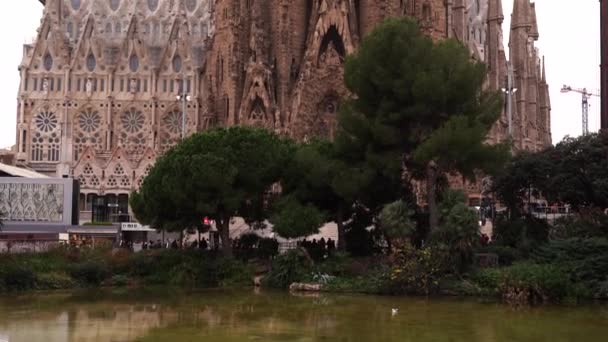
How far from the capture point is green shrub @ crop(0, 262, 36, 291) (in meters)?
30.8

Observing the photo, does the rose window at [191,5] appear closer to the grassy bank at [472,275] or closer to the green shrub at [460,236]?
the grassy bank at [472,275]

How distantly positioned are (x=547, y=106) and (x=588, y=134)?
206 feet

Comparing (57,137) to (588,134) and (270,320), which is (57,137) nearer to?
(588,134)

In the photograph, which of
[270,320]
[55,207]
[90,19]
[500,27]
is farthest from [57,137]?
[270,320]

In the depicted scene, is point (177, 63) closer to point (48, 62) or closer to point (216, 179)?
point (48, 62)

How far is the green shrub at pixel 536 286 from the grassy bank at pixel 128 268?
11.3 m

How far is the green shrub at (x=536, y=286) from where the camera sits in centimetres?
2794

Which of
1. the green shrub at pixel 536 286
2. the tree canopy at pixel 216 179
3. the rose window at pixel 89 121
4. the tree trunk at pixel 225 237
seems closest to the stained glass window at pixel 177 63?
the rose window at pixel 89 121

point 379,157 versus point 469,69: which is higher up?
point 469,69

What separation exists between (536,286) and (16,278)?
18.9m

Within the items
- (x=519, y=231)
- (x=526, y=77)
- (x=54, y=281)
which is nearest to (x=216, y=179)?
(x=54, y=281)

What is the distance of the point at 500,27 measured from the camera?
91000mm

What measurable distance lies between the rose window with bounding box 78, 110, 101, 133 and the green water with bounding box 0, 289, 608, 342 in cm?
5455

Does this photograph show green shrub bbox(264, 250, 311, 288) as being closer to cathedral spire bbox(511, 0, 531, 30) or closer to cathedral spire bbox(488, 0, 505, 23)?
cathedral spire bbox(488, 0, 505, 23)
